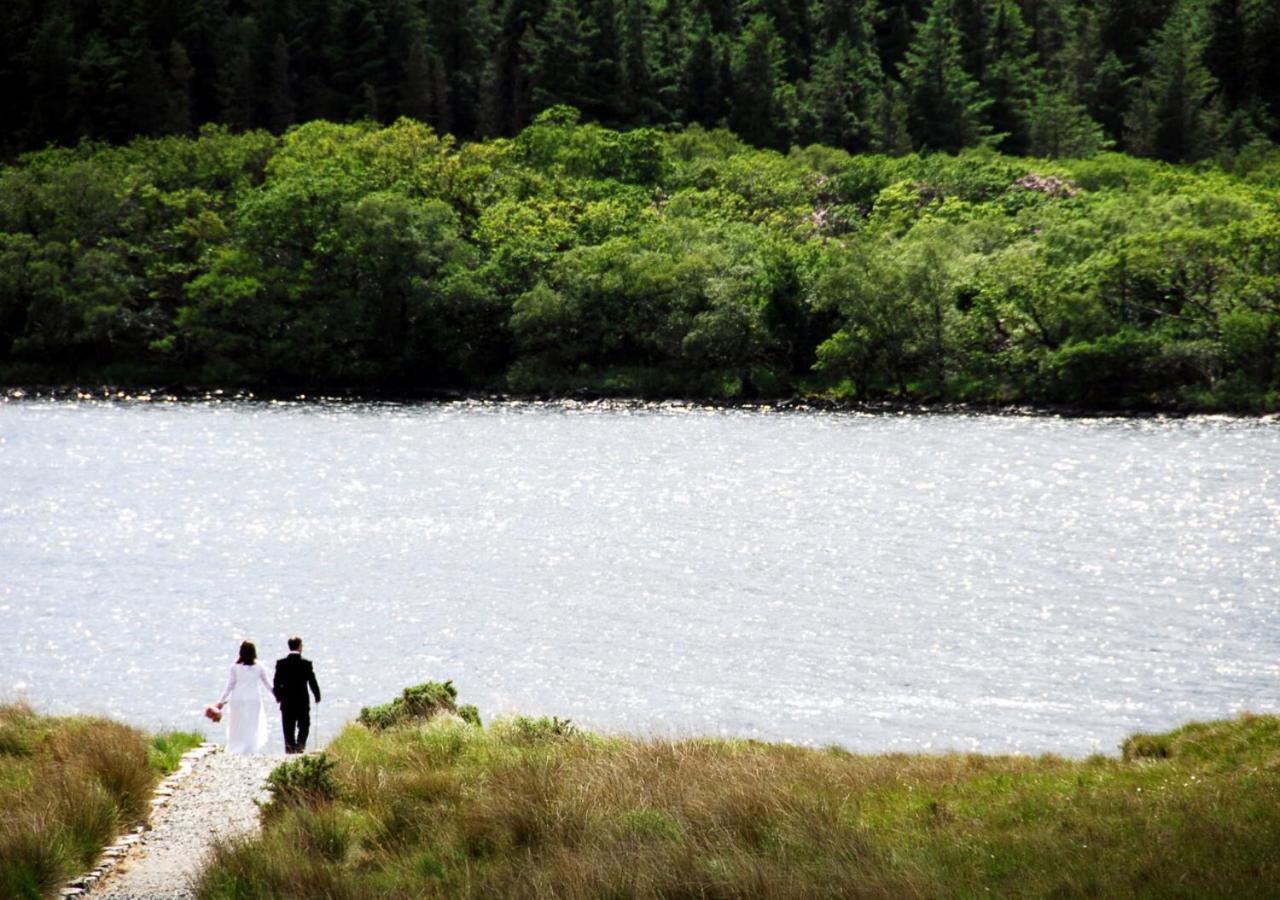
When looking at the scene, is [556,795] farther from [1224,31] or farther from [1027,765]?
[1224,31]

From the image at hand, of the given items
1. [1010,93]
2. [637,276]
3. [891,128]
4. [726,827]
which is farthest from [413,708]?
[1010,93]

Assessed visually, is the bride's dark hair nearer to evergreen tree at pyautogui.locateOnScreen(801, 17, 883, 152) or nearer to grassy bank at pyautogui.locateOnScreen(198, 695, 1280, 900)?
grassy bank at pyautogui.locateOnScreen(198, 695, 1280, 900)

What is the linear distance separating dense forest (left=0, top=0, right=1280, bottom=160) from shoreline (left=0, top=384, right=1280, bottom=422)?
5945cm

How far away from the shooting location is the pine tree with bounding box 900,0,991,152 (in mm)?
157750

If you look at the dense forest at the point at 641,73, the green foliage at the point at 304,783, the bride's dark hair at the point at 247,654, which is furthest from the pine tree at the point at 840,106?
the green foliage at the point at 304,783

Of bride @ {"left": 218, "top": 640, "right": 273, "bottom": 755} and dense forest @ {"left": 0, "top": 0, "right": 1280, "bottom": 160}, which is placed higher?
dense forest @ {"left": 0, "top": 0, "right": 1280, "bottom": 160}

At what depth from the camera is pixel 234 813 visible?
16672 mm

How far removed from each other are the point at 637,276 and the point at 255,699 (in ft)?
277

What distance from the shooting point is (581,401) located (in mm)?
102750

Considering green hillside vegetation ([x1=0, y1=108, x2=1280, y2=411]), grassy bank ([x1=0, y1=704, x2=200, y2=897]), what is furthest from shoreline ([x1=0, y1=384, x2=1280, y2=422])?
grassy bank ([x1=0, y1=704, x2=200, y2=897])

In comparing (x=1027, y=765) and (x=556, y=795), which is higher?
(x=556, y=795)

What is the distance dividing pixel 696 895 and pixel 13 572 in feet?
137

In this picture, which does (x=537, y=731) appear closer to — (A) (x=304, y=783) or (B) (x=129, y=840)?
(A) (x=304, y=783)

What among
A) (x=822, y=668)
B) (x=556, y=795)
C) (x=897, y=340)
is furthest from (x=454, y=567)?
(x=897, y=340)
